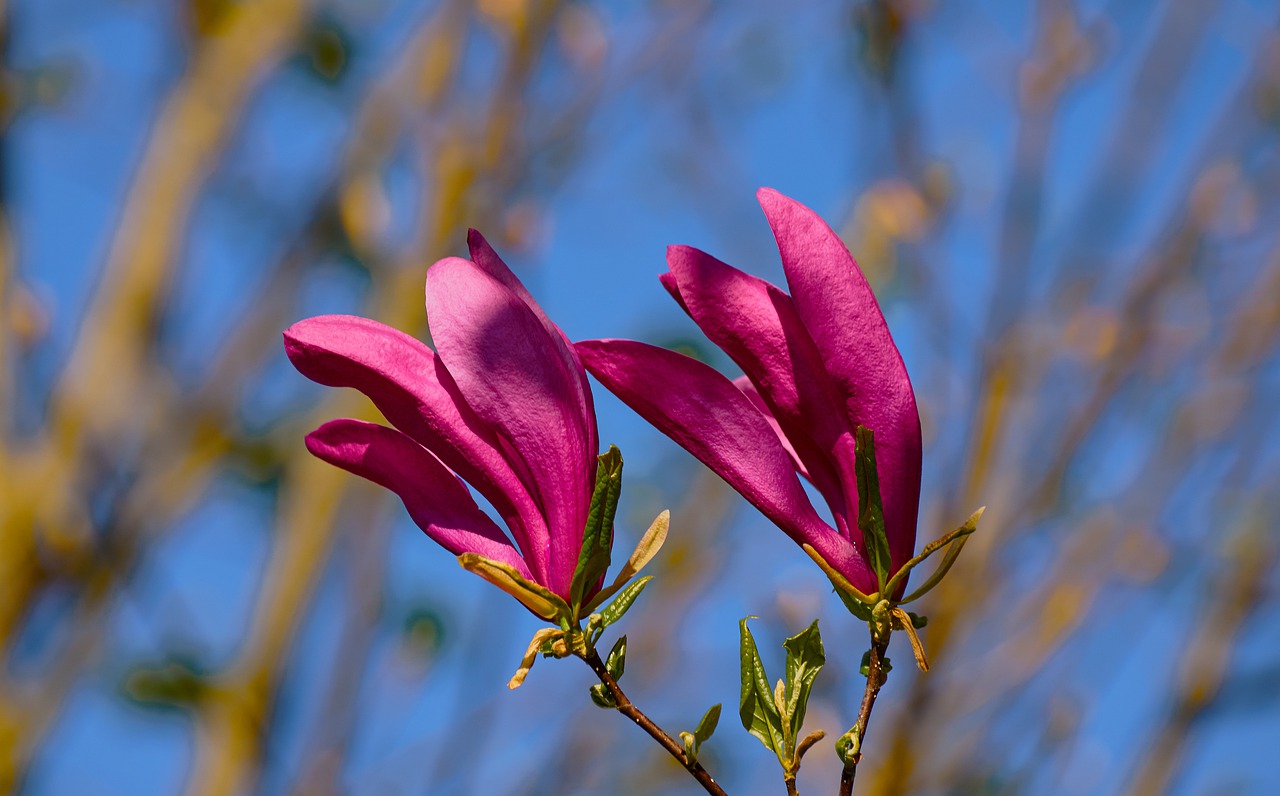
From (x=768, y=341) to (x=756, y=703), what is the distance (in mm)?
215

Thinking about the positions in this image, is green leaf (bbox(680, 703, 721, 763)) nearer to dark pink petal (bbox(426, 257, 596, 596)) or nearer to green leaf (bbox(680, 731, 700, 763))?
green leaf (bbox(680, 731, 700, 763))

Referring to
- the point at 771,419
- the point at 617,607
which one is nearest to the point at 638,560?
the point at 617,607

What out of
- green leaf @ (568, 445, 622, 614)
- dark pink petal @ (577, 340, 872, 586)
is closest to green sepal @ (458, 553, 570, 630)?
green leaf @ (568, 445, 622, 614)

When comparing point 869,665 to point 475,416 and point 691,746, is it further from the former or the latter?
Answer: point 475,416

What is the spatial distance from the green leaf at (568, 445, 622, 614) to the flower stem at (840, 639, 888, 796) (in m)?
0.17

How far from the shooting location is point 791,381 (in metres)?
0.74

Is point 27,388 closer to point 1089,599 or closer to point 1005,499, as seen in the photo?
point 1005,499

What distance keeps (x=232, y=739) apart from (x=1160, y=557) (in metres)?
2.05

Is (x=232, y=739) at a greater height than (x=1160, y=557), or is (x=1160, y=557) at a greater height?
(x=1160, y=557)

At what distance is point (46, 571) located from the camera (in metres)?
2.44

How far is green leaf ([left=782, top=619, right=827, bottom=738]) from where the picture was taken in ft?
2.32

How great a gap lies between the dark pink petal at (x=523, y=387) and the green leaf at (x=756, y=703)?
0.11 m

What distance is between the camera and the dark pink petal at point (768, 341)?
718 mm

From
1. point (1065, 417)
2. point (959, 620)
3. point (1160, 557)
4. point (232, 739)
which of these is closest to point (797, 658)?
point (959, 620)
